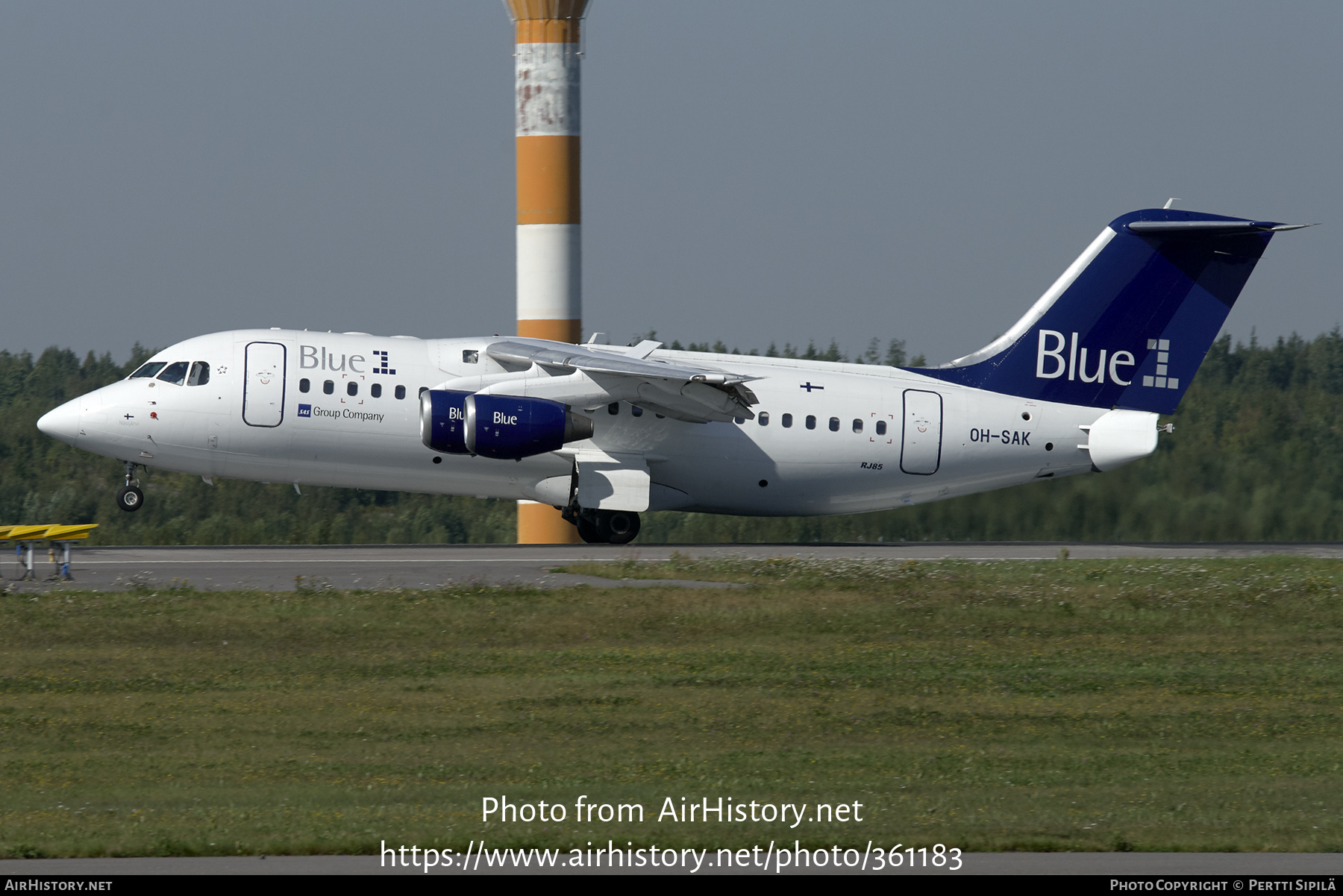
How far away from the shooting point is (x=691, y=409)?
2369 centimetres

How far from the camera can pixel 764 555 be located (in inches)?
926

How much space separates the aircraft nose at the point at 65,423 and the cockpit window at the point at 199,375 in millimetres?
1912

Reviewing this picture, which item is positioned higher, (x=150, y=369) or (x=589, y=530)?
(x=150, y=369)

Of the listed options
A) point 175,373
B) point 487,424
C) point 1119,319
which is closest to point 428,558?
point 487,424

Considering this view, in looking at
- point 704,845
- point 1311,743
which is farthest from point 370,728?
point 1311,743

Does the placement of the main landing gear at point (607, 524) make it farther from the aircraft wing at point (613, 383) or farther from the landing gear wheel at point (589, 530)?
the aircraft wing at point (613, 383)

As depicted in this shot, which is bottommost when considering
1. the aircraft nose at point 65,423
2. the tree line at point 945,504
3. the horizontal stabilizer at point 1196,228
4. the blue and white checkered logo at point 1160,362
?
the tree line at point 945,504

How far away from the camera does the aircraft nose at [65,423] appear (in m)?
23.4

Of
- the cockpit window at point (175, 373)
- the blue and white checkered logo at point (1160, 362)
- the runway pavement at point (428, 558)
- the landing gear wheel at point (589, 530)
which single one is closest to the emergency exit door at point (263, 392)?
the cockpit window at point (175, 373)

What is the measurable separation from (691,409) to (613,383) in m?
1.39

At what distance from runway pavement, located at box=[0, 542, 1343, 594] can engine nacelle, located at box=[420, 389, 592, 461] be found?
1.72 metres

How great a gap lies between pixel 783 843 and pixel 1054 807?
7.00 feet

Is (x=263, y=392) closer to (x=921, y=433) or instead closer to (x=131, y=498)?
(x=131, y=498)

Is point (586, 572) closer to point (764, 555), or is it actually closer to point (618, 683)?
point (764, 555)
